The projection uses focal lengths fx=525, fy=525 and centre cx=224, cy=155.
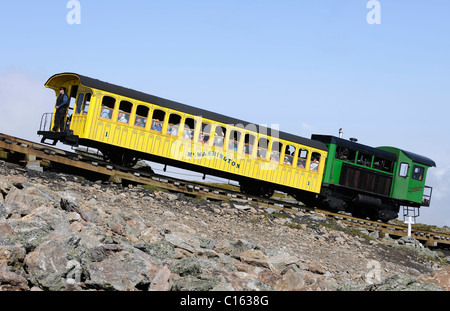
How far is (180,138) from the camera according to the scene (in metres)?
19.4

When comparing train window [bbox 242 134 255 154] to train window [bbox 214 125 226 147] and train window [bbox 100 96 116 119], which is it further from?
train window [bbox 100 96 116 119]

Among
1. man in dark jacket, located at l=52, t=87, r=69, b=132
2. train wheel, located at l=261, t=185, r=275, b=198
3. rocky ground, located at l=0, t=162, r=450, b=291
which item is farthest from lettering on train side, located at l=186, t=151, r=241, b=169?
man in dark jacket, located at l=52, t=87, r=69, b=132

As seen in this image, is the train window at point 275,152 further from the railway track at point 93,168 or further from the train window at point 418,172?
the train window at point 418,172

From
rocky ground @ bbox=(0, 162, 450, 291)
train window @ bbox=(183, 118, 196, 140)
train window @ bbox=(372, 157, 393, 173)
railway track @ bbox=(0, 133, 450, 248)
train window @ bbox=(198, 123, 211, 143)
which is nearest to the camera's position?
rocky ground @ bbox=(0, 162, 450, 291)

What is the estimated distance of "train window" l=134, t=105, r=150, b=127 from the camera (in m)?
18.6

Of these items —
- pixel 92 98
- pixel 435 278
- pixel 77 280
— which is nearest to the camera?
pixel 77 280

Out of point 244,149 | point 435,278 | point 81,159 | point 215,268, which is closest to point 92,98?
point 81,159

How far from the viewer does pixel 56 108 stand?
1986 centimetres

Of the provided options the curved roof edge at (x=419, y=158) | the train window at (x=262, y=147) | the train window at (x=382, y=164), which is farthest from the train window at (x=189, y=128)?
the curved roof edge at (x=419, y=158)

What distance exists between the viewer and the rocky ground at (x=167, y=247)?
7516 millimetres

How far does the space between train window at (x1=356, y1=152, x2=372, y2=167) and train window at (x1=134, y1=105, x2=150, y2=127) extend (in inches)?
414

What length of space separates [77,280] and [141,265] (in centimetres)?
115

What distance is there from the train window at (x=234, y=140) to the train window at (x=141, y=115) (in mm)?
3405
